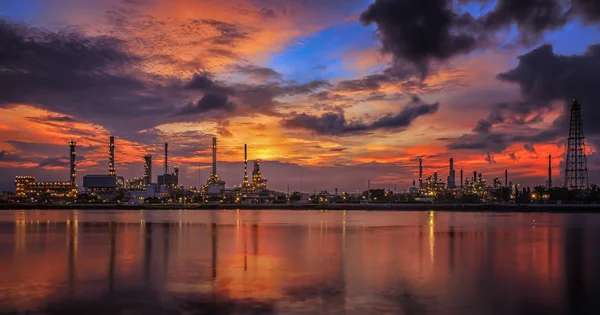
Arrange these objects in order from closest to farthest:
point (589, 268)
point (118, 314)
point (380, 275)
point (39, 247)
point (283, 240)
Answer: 1. point (118, 314)
2. point (380, 275)
3. point (589, 268)
4. point (39, 247)
5. point (283, 240)

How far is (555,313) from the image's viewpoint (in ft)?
56.7

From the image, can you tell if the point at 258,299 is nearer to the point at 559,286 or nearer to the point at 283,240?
the point at 559,286

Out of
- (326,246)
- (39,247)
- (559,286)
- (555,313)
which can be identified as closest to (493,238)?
(326,246)

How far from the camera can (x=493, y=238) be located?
47156mm

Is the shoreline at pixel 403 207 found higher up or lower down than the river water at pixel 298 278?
lower down

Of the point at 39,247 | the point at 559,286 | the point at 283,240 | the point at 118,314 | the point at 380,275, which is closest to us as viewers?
the point at 118,314

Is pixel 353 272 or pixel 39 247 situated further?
pixel 39 247

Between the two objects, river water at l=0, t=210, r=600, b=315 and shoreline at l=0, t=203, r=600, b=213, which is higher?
river water at l=0, t=210, r=600, b=315

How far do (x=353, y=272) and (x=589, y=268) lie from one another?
1341cm

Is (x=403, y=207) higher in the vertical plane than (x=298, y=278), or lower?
lower

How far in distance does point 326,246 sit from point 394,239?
29.5 ft

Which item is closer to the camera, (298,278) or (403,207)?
(298,278)

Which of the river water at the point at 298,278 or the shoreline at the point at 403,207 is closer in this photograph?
the river water at the point at 298,278

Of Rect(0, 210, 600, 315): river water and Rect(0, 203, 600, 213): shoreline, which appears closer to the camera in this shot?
Rect(0, 210, 600, 315): river water
